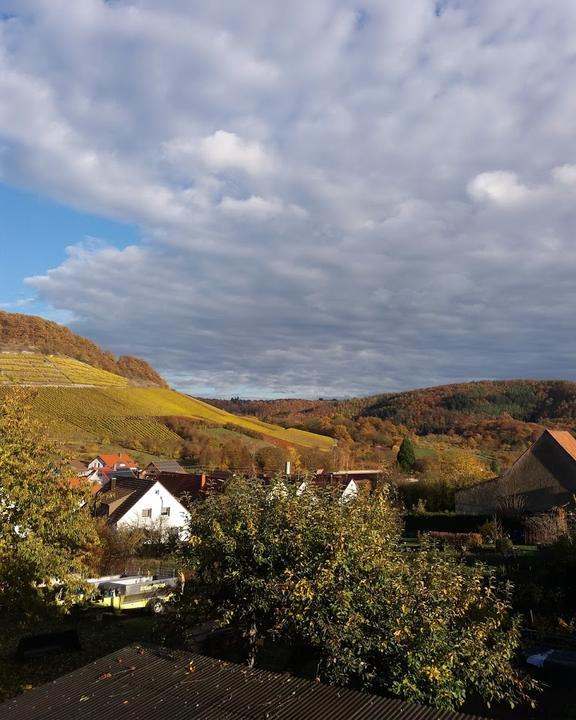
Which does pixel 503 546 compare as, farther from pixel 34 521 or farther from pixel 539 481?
pixel 34 521

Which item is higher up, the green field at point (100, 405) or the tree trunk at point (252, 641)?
the green field at point (100, 405)

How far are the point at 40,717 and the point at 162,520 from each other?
34381mm

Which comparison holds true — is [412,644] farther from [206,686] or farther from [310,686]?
[206,686]

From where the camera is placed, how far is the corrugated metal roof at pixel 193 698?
9031mm

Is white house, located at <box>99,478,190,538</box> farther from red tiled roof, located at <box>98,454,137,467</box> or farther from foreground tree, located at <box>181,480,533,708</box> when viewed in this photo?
foreground tree, located at <box>181,480,533,708</box>

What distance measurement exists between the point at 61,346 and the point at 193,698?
130000mm

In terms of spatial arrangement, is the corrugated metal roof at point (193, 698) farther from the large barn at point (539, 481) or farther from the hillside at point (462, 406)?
the hillside at point (462, 406)

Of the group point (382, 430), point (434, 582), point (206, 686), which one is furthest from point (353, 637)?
point (382, 430)

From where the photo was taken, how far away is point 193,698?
9.64 m

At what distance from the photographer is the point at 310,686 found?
9984 mm

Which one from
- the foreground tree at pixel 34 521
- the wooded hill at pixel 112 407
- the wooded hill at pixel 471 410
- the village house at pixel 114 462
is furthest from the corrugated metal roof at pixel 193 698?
the wooded hill at pixel 471 410

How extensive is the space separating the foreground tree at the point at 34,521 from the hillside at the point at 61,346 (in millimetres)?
112290

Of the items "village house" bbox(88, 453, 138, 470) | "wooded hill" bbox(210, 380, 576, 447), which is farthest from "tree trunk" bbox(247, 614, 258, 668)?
"wooded hill" bbox(210, 380, 576, 447)

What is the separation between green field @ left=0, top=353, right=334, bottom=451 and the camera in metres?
89.8
